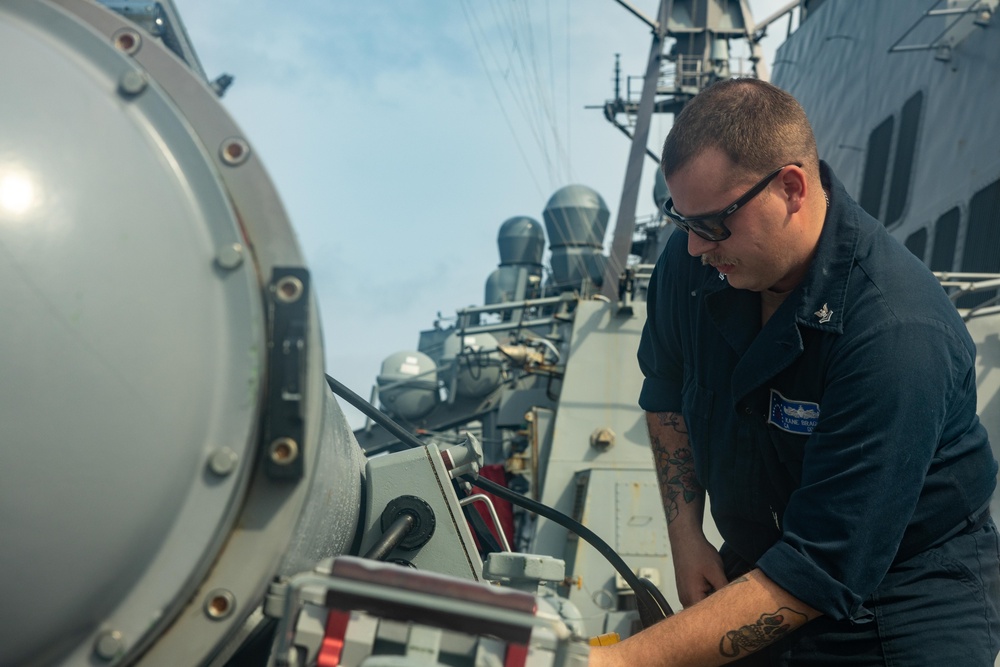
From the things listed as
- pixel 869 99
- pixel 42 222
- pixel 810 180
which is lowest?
pixel 42 222

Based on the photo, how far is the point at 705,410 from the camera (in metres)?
2.48

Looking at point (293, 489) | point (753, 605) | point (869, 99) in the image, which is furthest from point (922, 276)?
point (869, 99)

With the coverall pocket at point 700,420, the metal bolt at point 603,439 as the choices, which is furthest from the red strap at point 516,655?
the metal bolt at point 603,439

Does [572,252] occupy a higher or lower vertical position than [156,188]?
higher

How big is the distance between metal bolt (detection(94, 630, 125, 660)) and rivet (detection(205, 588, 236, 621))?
0.11m

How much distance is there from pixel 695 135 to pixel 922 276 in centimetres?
54

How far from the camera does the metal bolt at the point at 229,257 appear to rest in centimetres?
141

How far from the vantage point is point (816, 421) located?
2164 millimetres

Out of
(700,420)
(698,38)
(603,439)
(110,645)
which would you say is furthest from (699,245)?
(698,38)

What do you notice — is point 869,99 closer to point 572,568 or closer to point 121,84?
point 572,568

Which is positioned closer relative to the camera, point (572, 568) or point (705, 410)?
point (705, 410)

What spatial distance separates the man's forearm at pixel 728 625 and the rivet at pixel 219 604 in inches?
30.4

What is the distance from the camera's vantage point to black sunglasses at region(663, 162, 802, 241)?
2.07m

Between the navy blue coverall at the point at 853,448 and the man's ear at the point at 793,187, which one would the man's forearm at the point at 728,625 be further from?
the man's ear at the point at 793,187
